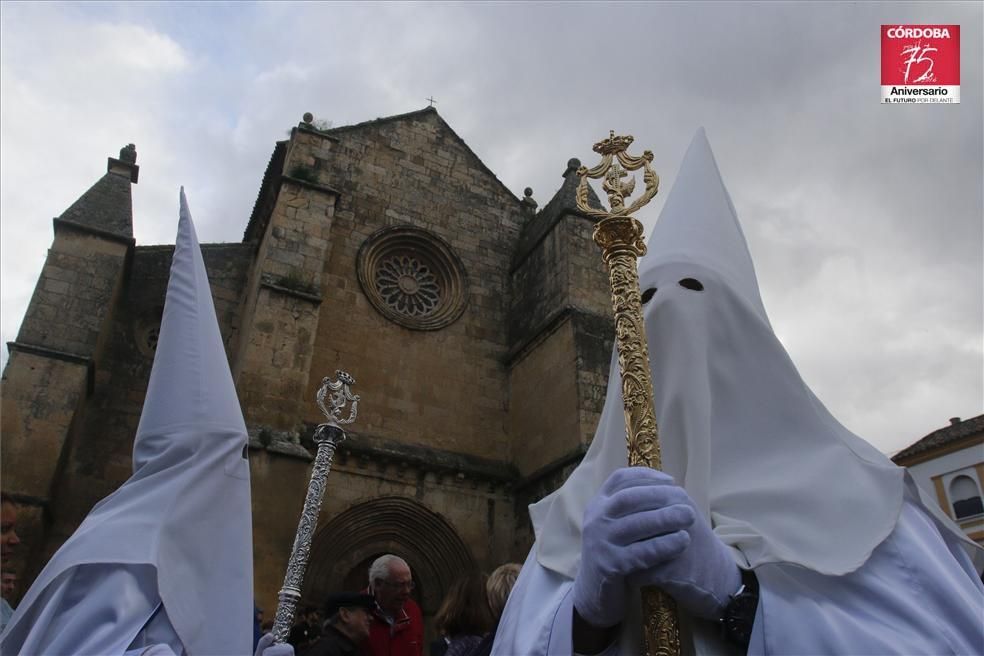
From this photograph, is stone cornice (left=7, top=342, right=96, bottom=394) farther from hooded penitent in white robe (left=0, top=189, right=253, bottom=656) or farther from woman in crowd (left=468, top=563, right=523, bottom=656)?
woman in crowd (left=468, top=563, right=523, bottom=656)

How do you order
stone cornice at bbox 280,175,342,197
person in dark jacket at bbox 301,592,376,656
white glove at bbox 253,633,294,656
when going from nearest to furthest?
white glove at bbox 253,633,294,656
person in dark jacket at bbox 301,592,376,656
stone cornice at bbox 280,175,342,197

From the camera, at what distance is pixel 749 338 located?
1.94 meters

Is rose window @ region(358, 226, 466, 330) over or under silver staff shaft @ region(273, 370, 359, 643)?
over

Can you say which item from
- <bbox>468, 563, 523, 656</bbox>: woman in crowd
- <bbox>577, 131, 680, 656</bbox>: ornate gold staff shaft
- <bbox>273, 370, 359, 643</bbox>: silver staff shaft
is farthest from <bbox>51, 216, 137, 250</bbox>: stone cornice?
<bbox>577, 131, 680, 656</bbox>: ornate gold staff shaft

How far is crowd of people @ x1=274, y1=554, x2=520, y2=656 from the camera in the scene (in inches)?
130

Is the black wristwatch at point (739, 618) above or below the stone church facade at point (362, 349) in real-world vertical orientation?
below

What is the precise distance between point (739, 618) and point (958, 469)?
23.6 metres

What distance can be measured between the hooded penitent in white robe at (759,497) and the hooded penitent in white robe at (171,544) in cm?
104

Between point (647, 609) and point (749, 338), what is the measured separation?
825 mm

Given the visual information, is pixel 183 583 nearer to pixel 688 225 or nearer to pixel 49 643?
pixel 49 643

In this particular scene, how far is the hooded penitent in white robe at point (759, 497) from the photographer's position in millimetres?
1486

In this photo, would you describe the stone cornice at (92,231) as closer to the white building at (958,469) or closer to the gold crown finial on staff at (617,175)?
the gold crown finial on staff at (617,175)

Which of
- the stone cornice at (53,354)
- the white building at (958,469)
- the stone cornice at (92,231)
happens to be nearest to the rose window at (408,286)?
the stone cornice at (92,231)

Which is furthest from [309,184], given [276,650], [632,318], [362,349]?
[632,318]
